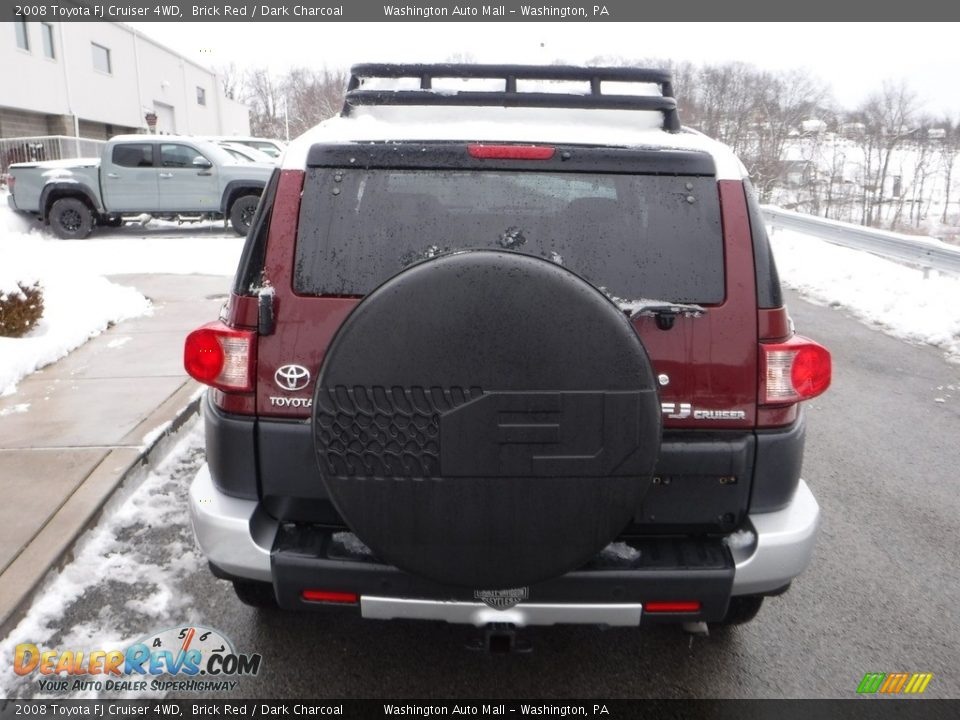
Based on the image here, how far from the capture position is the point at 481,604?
7.36 feet

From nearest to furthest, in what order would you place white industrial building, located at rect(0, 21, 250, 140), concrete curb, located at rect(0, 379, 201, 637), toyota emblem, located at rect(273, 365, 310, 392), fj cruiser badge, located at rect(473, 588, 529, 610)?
1. fj cruiser badge, located at rect(473, 588, 529, 610)
2. toyota emblem, located at rect(273, 365, 310, 392)
3. concrete curb, located at rect(0, 379, 201, 637)
4. white industrial building, located at rect(0, 21, 250, 140)

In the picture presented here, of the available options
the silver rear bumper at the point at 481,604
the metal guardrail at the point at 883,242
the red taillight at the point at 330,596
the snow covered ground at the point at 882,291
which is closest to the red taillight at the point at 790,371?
the silver rear bumper at the point at 481,604

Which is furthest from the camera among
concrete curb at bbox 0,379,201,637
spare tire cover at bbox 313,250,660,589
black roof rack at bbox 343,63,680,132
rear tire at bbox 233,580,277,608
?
concrete curb at bbox 0,379,201,637

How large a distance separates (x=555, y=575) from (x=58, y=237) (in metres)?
17.0

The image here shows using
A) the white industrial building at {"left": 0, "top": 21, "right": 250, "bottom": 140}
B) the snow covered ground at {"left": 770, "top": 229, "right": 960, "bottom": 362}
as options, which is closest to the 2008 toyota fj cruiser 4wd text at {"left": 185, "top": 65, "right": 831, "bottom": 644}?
the snow covered ground at {"left": 770, "top": 229, "right": 960, "bottom": 362}

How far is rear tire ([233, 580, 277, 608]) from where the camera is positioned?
278 cm

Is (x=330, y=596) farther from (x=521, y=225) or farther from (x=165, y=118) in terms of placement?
(x=165, y=118)

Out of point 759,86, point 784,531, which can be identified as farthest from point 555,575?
point 759,86

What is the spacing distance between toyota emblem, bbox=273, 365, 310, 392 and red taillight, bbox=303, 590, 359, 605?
2.07 ft

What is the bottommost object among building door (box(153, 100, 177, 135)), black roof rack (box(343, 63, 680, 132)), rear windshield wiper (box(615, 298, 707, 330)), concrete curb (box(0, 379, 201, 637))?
concrete curb (box(0, 379, 201, 637))

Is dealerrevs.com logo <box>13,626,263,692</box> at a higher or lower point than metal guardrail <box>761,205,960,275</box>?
lower

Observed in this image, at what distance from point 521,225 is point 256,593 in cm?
169

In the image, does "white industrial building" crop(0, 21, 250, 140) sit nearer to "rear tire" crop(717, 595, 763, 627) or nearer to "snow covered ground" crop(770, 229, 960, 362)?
"snow covered ground" crop(770, 229, 960, 362)

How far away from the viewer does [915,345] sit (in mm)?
8367
